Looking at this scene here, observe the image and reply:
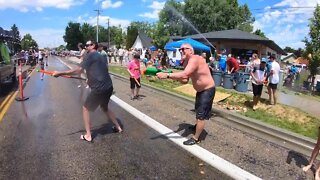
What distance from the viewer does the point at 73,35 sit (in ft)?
388

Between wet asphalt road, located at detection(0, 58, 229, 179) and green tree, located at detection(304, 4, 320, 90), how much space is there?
53.9 ft

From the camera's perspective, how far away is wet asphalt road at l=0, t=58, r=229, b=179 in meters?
5.25

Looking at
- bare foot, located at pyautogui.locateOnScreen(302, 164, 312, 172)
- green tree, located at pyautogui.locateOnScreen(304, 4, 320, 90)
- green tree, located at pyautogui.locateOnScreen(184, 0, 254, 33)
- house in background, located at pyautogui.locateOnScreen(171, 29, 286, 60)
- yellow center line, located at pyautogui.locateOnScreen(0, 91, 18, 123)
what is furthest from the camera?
green tree, located at pyautogui.locateOnScreen(184, 0, 254, 33)

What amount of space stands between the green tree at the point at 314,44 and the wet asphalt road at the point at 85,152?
53.9 ft

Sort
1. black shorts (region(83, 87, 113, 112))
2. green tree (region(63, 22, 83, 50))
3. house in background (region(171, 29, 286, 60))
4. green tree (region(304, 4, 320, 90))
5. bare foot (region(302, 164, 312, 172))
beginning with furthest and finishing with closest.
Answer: green tree (region(63, 22, 83, 50)), house in background (region(171, 29, 286, 60)), green tree (region(304, 4, 320, 90)), black shorts (region(83, 87, 113, 112)), bare foot (region(302, 164, 312, 172))

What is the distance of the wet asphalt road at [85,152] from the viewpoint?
525cm

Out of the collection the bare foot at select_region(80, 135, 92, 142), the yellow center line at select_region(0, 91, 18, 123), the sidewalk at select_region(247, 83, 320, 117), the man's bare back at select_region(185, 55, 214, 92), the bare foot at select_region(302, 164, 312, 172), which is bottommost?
the yellow center line at select_region(0, 91, 18, 123)

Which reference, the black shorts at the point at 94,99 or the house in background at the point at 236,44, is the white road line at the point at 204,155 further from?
the house in background at the point at 236,44

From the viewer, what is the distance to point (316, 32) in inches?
888

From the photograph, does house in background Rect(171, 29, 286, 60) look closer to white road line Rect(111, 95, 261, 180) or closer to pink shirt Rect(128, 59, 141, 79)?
pink shirt Rect(128, 59, 141, 79)

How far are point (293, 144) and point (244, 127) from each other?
5.04 feet

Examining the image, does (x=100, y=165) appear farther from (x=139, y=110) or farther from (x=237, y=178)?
(x=139, y=110)

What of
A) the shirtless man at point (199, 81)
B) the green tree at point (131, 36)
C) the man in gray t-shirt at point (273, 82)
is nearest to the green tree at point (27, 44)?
the green tree at point (131, 36)

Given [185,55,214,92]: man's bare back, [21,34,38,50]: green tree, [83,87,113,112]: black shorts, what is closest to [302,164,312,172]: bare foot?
[185,55,214,92]: man's bare back
